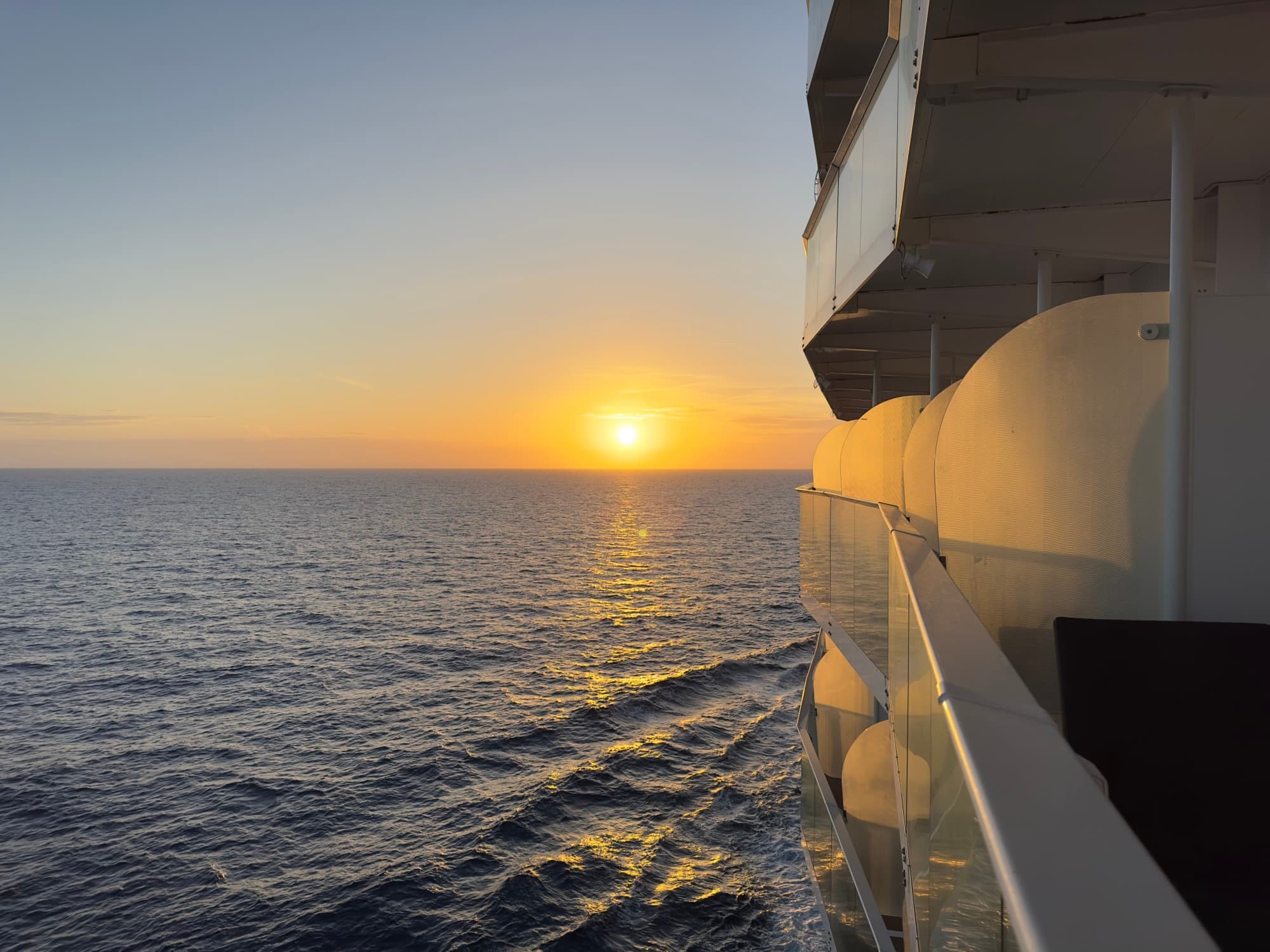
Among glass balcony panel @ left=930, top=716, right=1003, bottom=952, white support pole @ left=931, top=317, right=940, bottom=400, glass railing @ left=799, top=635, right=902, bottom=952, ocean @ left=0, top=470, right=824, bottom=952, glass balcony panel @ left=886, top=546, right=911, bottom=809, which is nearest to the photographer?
glass balcony panel @ left=930, top=716, right=1003, bottom=952

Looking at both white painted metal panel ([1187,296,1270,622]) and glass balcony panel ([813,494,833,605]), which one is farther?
glass balcony panel ([813,494,833,605])

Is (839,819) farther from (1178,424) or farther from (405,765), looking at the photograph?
(405,765)

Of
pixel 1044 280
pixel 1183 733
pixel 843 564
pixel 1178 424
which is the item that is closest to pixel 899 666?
pixel 1183 733

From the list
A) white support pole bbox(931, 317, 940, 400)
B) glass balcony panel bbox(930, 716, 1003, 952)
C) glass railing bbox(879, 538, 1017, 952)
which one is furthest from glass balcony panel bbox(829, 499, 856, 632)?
glass balcony panel bbox(930, 716, 1003, 952)

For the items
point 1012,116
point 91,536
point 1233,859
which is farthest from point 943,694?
point 91,536

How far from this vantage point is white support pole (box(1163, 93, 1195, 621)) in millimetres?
3895

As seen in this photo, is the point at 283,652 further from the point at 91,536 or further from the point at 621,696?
the point at 91,536

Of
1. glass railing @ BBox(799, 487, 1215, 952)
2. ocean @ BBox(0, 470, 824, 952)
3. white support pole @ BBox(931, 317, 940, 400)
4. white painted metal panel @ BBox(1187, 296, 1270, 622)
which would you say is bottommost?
ocean @ BBox(0, 470, 824, 952)

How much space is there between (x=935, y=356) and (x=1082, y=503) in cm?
556

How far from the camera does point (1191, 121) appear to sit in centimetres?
397

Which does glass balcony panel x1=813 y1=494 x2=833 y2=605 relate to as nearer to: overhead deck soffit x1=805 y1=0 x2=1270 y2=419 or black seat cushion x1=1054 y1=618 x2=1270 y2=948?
overhead deck soffit x1=805 y1=0 x2=1270 y2=419

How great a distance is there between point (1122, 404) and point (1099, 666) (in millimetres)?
1443

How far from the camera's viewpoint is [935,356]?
9.51 meters

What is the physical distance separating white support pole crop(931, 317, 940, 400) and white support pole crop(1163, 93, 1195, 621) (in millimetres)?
5358
